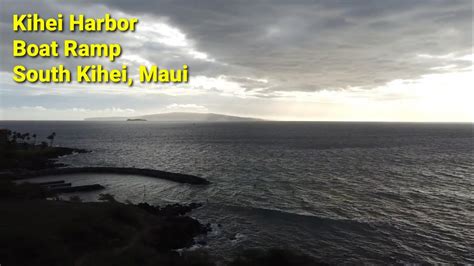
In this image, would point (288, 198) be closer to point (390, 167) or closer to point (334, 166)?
point (334, 166)

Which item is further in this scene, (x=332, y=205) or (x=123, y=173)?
(x=123, y=173)

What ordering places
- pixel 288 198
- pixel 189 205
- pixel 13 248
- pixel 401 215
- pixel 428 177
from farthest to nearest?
pixel 428 177 → pixel 288 198 → pixel 189 205 → pixel 401 215 → pixel 13 248

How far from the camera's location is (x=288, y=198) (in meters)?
56.8

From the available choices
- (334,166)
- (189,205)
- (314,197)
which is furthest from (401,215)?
(334,166)

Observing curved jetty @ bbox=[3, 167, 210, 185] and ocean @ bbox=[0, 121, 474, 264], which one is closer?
ocean @ bbox=[0, 121, 474, 264]

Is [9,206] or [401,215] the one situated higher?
[9,206]

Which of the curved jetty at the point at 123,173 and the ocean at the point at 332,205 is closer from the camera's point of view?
the ocean at the point at 332,205

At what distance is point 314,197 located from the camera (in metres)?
57.2

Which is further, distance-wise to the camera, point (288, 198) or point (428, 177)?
point (428, 177)

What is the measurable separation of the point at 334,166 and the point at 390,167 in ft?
57.5

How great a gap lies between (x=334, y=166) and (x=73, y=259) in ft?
263

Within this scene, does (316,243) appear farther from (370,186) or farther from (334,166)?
(334,166)

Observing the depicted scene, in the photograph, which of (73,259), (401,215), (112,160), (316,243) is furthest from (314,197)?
(112,160)

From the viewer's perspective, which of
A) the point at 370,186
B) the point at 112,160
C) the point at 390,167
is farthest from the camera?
the point at 112,160
